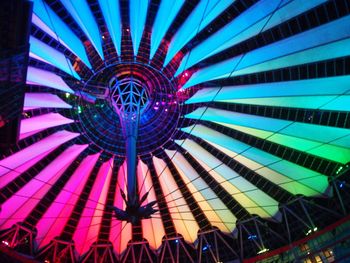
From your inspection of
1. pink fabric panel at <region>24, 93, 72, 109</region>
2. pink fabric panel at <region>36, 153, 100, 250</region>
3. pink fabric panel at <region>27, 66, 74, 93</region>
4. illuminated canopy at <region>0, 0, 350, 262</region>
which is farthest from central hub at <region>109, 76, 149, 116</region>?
pink fabric panel at <region>36, 153, 100, 250</region>

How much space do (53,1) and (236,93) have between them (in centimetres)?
999

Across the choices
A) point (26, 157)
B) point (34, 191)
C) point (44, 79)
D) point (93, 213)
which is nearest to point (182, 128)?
point (93, 213)

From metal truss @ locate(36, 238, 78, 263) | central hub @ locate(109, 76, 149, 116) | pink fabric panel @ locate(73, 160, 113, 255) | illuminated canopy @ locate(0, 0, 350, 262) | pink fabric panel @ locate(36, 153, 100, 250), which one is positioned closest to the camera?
illuminated canopy @ locate(0, 0, 350, 262)

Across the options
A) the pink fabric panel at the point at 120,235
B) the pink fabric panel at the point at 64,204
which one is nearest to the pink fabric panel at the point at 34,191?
the pink fabric panel at the point at 64,204

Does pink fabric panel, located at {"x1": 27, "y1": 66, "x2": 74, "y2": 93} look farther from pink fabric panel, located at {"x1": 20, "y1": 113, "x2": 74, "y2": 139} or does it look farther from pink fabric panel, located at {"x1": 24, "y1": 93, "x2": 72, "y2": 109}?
pink fabric panel, located at {"x1": 20, "y1": 113, "x2": 74, "y2": 139}

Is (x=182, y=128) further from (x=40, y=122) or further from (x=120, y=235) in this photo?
(x=120, y=235)

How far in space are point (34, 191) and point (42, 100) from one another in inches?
237

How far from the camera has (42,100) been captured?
60.3ft

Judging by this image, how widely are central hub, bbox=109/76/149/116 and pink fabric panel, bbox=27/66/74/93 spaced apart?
3904 mm

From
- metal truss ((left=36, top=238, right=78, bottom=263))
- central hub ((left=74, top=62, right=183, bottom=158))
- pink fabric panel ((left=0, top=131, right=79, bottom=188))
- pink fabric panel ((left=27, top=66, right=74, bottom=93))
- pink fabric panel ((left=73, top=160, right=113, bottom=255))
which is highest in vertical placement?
central hub ((left=74, top=62, right=183, bottom=158))

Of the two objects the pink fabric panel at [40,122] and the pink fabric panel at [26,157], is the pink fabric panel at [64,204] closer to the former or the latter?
the pink fabric panel at [26,157]

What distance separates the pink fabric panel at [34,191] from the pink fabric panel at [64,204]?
0.92 meters

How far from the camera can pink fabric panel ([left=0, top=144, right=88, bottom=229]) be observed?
822 inches

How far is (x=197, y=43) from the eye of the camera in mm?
18812
